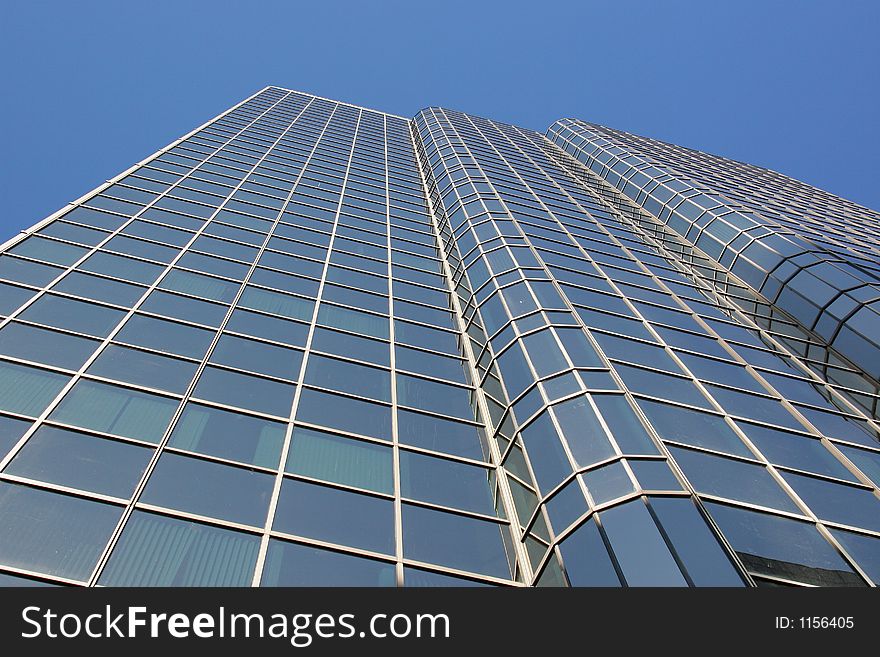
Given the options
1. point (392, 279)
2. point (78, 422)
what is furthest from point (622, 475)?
point (392, 279)

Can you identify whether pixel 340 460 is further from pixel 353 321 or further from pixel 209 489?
pixel 353 321

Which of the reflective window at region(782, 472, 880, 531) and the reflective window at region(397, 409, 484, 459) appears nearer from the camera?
the reflective window at region(782, 472, 880, 531)

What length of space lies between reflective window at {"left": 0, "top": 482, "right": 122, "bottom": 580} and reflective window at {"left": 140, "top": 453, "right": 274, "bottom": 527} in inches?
33.9

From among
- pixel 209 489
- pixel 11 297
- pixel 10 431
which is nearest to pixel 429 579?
pixel 209 489

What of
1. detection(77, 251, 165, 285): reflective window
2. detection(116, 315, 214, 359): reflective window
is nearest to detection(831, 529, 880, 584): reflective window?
detection(116, 315, 214, 359): reflective window

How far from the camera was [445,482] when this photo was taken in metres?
13.5

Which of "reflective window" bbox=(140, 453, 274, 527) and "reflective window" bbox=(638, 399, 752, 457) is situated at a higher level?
"reflective window" bbox=(638, 399, 752, 457)

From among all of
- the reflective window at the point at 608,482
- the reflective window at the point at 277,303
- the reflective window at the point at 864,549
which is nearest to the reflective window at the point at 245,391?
the reflective window at the point at 277,303

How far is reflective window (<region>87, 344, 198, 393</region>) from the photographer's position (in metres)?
13.6

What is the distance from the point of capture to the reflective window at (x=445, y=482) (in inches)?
510

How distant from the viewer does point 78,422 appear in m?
12.0

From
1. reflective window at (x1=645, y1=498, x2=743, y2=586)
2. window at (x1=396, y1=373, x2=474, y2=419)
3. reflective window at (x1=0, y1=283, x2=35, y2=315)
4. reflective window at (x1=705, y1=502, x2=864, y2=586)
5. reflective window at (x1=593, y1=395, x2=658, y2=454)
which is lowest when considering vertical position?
window at (x1=396, y1=373, x2=474, y2=419)

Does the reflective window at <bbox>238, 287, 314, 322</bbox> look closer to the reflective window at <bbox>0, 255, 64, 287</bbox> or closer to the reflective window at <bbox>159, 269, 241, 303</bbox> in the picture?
the reflective window at <bbox>159, 269, 241, 303</bbox>
